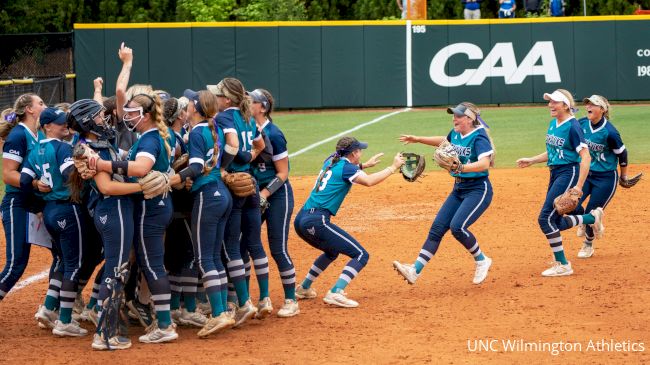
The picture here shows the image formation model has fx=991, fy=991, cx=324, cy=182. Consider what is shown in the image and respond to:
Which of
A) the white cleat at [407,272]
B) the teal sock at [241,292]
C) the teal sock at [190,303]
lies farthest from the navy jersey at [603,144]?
the teal sock at [190,303]

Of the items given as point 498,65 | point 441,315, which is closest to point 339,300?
point 441,315

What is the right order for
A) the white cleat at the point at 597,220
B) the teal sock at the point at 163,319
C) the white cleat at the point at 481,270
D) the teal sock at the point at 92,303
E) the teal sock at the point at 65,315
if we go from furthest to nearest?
the white cleat at the point at 597,220
the white cleat at the point at 481,270
the teal sock at the point at 92,303
the teal sock at the point at 65,315
the teal sock at the point at 163,319

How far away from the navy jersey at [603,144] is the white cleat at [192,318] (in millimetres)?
4577

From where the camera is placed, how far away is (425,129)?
21.3 meters

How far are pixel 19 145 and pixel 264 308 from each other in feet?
8.09

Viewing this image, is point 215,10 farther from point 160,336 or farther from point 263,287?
point 160,336

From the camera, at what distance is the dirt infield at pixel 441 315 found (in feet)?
23.9

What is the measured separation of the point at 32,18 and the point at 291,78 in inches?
415

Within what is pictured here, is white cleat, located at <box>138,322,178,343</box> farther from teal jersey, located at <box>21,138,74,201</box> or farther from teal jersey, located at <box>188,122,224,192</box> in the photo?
teal jersey, located at <box>21,138,74,201</box>

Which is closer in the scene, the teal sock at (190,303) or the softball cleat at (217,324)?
the softball cleat at (217,324)

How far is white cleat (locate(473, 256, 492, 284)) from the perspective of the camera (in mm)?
9414

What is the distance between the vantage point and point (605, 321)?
311 inches

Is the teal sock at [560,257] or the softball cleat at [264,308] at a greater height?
the teal sock at [560,257]

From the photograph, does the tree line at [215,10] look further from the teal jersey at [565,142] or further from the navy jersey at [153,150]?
the navy jersey at [153,150]
